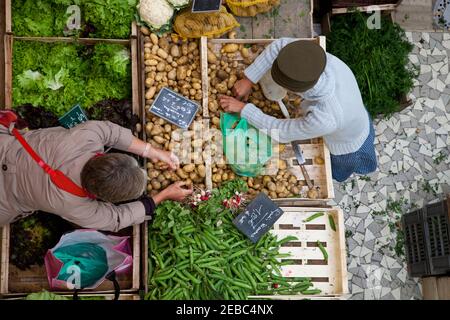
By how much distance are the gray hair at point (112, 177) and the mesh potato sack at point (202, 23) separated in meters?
1.36

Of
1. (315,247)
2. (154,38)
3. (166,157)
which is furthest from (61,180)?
(315,247)

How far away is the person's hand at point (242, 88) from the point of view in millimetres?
3145

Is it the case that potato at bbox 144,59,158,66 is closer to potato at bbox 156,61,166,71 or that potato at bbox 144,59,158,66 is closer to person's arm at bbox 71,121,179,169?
potato at bbox 156,61,166,71

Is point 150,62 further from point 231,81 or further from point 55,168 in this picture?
point 55,168

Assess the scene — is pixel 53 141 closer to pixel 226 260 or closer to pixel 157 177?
pixel 157 177

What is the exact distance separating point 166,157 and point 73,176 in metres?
0.77

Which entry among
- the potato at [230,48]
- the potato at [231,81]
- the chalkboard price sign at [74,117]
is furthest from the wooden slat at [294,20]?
the chalkboard price sign at [74,117]

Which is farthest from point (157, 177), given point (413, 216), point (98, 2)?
point (413, 216)

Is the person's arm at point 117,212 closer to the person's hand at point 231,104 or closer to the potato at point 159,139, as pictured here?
the potato at point 159,139

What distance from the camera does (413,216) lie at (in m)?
4.01

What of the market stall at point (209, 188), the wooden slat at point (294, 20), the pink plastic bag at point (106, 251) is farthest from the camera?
the wooden slat at point (294, 20)

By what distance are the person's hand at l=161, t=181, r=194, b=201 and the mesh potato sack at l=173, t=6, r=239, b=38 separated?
111 centimetres

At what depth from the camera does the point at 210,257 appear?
2850 millimetres

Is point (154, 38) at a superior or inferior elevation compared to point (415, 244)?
superior
